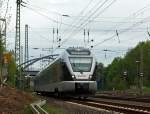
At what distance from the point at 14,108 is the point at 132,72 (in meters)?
112

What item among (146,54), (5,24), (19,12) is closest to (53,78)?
(19,12)

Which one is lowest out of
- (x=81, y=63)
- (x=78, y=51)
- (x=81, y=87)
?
(x=81, y=87)

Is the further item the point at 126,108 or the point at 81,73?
the point at 81,73

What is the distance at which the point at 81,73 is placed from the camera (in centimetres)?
3894

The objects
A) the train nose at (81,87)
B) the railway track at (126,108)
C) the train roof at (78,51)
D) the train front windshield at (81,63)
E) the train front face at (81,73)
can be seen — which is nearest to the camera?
the railway track at (126,108)

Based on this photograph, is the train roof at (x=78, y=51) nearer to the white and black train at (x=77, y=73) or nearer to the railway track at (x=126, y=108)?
the white and black train at (x=77, y=73)

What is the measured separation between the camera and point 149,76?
12344 centimetres

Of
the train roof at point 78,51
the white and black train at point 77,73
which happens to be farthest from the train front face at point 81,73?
the train roof at point 78,51

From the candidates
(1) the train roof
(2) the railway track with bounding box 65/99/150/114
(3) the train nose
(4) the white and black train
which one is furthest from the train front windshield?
(2) the railway track with bounding box 65/99/150/114

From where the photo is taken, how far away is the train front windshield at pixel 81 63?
129 ft

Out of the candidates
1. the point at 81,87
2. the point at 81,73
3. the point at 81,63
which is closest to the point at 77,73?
the point at 81,73

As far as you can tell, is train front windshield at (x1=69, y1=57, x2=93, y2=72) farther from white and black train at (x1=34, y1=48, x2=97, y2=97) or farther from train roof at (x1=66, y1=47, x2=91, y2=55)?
train roof at (x1=66, y1=47, x2=91, y2=55)

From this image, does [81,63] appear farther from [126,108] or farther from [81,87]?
[126,108]

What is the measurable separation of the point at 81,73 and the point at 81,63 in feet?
4.13
